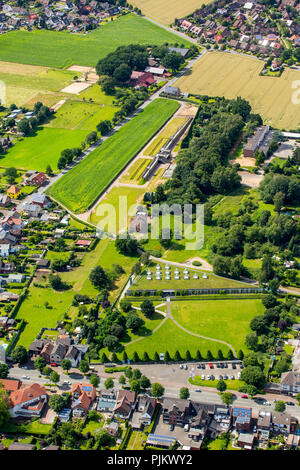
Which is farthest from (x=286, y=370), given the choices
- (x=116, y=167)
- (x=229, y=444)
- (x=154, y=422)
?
(x=116, y=167)

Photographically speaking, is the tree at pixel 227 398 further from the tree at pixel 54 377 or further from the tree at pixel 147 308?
the tree at pixel 54 377

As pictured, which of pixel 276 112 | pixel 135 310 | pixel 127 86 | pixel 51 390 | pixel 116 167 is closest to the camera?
pixel 51 390

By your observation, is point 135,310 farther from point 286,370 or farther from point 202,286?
point 286,370

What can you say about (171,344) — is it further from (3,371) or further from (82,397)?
(3,371)

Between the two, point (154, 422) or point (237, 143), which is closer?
point (154, 422)

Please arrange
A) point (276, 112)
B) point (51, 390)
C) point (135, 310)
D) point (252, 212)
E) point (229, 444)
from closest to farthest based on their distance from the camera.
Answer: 1. point (229, 444)
2. point (51, 390)
3. point (135, 310)
4. point (252, 212)
5. point (276, 112)

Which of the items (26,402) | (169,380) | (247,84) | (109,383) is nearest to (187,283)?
(169,380)
